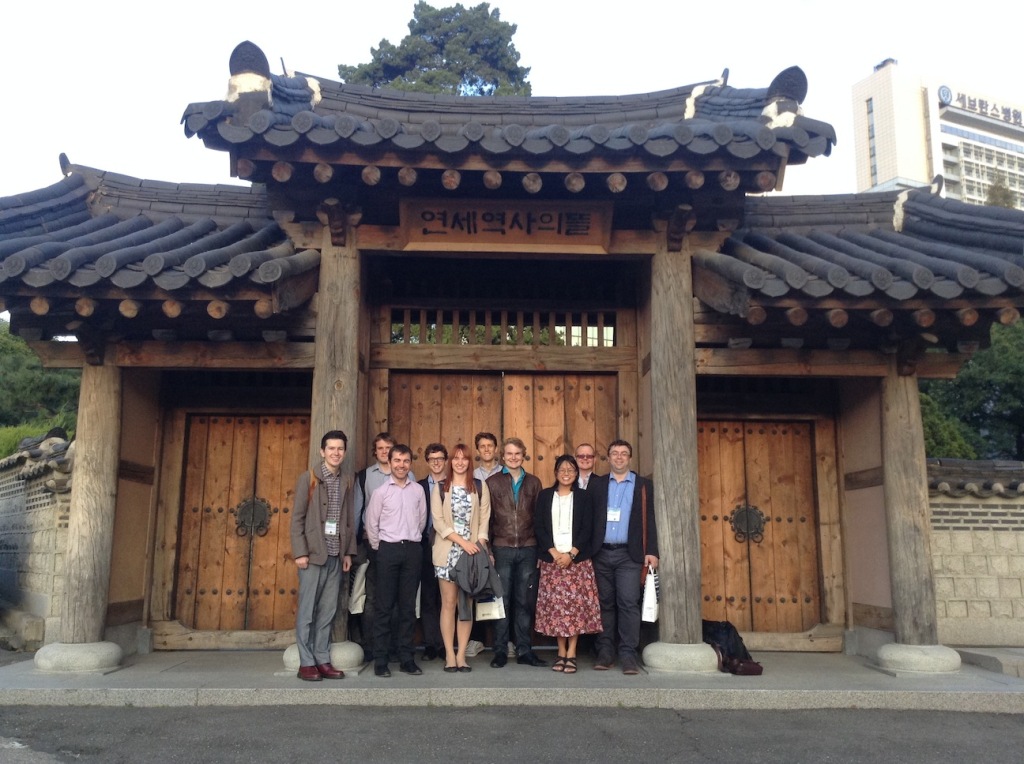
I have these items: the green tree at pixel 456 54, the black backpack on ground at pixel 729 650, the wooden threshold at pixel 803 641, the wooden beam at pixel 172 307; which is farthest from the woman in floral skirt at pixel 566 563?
the green tree at pixel 456 54

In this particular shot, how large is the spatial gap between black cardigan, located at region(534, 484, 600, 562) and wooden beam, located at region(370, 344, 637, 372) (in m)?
1.47

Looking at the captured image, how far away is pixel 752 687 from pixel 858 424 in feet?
9.24

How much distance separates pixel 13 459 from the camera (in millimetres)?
10477

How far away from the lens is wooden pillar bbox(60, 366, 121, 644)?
20.5 feet

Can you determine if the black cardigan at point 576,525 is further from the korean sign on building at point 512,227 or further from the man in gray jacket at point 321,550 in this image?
the korean sign on building at point 512,227

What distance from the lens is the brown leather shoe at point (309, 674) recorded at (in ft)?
18.8

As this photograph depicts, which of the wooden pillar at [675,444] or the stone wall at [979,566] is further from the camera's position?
the stone wall at [979,566]

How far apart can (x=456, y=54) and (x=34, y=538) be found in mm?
20834

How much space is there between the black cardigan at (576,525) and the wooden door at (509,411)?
1.09 meters

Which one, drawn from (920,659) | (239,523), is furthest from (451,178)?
(920,659)

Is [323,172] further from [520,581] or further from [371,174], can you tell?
[520,581]

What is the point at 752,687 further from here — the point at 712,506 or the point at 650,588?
the point at 712,506

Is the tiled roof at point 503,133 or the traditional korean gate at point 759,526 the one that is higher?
the tiled roof at point 503,133

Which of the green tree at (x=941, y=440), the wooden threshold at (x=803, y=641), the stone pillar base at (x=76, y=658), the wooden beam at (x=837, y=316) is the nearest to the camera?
the wooden beam at (x=837, y=316)
